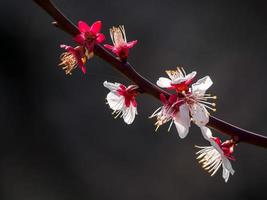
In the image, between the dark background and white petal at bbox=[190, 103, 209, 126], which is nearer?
white petal at bbox=[190, 103, 209, 126]

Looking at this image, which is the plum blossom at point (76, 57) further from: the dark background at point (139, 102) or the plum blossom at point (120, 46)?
the dark background at point (139, 102)

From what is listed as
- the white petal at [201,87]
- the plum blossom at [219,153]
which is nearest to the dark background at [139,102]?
the plum blossom at [219,153]

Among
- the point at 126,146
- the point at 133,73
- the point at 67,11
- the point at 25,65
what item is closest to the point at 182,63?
the point at 126,146

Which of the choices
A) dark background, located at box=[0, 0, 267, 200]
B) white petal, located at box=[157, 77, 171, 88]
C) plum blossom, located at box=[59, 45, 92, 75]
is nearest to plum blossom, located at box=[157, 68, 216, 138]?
white petal, located at box=[157, 77, 171, 88]

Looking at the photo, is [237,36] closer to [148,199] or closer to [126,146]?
[126,146]

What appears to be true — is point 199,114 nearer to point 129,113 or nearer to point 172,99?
point 172,99

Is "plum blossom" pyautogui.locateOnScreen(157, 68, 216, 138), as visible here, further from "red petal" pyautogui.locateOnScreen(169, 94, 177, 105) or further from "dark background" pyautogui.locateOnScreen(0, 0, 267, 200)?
"dark background" pyautogui.locateOnScreen(0, 0, 267, 200)
